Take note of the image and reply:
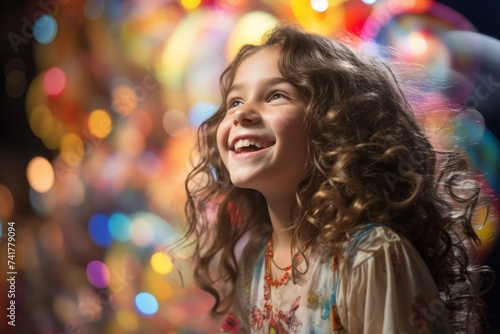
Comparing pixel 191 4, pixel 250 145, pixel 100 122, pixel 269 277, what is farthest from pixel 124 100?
pixel 269 277

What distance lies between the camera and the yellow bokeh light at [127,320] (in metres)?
1.54

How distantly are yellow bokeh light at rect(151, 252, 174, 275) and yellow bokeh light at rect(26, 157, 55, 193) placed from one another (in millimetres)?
323

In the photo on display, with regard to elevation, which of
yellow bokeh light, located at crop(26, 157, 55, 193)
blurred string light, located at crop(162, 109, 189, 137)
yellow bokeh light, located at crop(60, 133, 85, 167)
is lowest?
yellow bokeh light, located at crop(26, 157, 55, 193)

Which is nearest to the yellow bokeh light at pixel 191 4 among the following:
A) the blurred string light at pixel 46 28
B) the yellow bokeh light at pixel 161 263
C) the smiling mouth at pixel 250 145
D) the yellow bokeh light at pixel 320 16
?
the yellow bokeh light at pixel 320 16

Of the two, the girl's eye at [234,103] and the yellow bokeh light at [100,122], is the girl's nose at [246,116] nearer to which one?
the girl's eye at [234,103]

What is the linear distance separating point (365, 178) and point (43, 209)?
2.75 feet

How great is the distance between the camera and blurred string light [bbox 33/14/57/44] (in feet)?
5.21

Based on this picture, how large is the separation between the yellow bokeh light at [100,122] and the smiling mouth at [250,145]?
1.62 feet

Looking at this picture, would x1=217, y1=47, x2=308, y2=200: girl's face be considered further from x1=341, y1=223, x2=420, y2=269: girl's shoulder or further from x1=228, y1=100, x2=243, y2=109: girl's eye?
x1=341, y1=223, x2=420, y2=269: girl's shoulder

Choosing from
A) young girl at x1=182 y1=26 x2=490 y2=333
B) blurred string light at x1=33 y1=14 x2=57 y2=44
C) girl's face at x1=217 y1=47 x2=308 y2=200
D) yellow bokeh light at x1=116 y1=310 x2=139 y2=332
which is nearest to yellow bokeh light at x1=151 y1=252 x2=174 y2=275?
yellow bokeh light at x1=116 y1=310 x2=139 y2=332

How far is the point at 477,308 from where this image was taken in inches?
48.3

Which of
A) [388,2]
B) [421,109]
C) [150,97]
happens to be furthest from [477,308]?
[150,97]

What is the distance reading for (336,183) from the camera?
45.5 inches

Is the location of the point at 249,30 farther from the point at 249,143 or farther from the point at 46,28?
the point at 46,28
